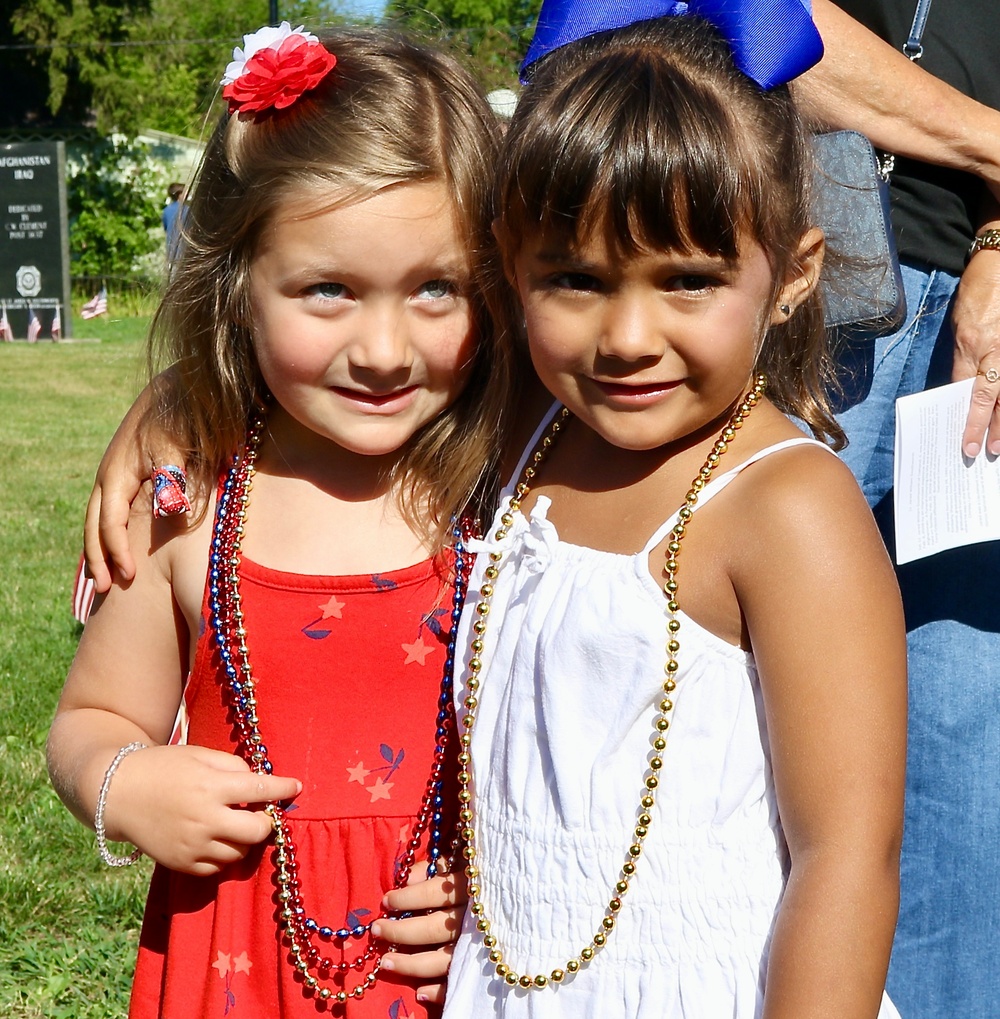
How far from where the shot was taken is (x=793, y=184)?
161 centimetres

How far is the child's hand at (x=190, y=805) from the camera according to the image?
Answer: 1774 millimetres

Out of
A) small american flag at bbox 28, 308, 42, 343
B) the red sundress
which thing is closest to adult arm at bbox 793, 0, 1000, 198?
the red sundress

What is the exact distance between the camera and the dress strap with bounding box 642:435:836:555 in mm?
1539

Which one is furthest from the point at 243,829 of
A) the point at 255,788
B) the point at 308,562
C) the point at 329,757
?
the point at 308,562

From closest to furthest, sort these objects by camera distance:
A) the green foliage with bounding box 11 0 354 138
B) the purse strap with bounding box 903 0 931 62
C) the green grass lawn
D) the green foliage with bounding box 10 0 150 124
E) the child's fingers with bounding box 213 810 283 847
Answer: the child's fingers with bounding box 213 810 283 847, the purse strap with bounding box 903 0 931 62, the green grass lawn, the green foliage with bounding box 11 0 354 138, the green foliage with bounding box 10 0 150 124

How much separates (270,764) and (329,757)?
9cm

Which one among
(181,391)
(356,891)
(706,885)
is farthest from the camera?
(181,391)

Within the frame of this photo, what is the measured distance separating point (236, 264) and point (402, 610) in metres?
0.56

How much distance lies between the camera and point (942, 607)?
213cm

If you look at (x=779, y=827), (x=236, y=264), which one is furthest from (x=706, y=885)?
(x=236, y=264)

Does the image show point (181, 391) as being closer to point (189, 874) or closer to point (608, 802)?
point (189, 874)

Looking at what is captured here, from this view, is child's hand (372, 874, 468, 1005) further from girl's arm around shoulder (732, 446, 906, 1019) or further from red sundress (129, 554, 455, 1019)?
girl's arm around shoulder (732, 446, 906, 1019)

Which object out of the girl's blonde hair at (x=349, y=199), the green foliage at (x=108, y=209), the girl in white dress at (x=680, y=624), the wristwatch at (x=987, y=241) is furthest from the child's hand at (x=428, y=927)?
the green foliage at (x=108, y=209)

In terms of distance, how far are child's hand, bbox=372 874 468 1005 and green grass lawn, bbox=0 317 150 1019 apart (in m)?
1.05
